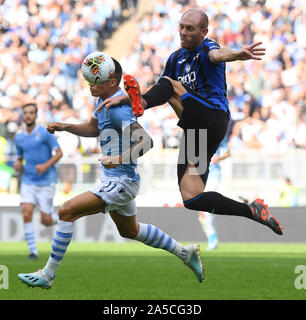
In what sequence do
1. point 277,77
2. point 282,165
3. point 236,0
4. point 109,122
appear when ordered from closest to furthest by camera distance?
point 109,122, point 282,165, point 277,77, point 236,0

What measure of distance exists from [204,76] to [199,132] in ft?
1.91

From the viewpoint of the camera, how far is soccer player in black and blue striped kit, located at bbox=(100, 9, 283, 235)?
26.0 ft

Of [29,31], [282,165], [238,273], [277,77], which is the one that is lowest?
[238,273]

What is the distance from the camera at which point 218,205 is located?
7.92m

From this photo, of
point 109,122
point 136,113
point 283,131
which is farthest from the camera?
point 283,131

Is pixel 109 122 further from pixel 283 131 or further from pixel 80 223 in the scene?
pixel 283 131

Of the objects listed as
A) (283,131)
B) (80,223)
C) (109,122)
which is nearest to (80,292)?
(109,122)

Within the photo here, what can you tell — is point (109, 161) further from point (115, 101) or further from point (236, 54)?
point (236, 54)

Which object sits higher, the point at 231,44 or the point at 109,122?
the point at 231,44

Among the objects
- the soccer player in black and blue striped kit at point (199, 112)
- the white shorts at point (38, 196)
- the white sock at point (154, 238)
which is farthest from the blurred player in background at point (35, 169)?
the soccer player in black and blue striped kit at point (199, 112)

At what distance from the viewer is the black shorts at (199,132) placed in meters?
7.98

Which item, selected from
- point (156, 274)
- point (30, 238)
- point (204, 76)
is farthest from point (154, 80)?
point (204, 76)

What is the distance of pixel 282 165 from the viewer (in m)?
17.3
